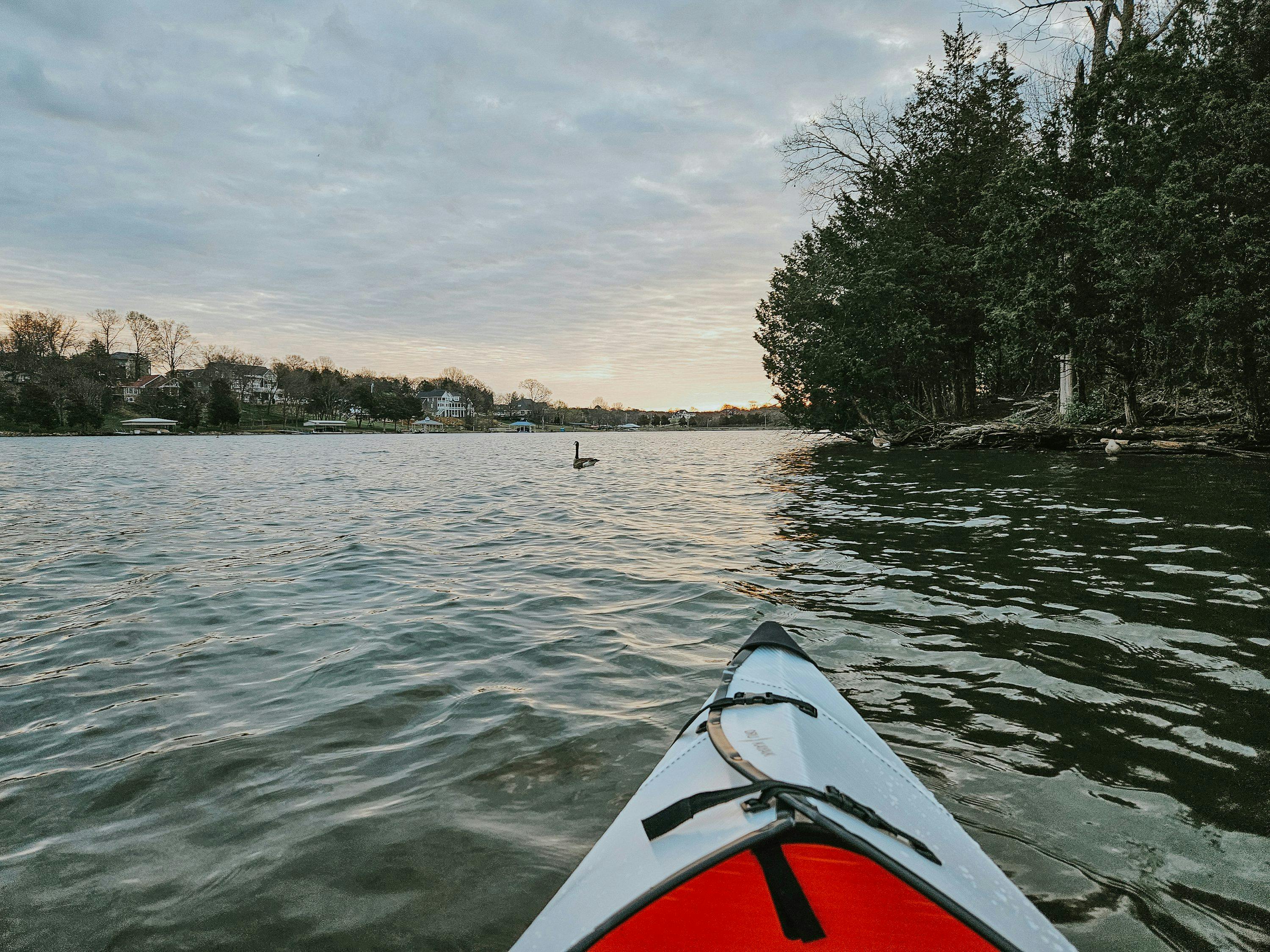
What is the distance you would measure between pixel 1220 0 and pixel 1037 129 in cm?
681

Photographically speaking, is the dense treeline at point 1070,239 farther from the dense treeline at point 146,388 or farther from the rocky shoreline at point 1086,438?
the dense treeline at point 146,388

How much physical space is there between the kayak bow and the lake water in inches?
34.3

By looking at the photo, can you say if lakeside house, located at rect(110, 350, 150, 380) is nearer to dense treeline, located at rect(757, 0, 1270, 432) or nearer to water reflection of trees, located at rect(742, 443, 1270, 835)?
dense treeline, located at rect(757, 0, 1270, 432)

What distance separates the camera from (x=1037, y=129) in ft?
82.0

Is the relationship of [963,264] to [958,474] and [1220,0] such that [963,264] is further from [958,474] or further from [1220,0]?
[958,474]

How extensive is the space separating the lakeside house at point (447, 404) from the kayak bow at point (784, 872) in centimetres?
16342

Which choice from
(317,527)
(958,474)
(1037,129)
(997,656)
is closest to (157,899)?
(997,656)

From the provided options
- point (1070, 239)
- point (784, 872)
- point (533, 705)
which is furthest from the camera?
point (1070, 239)

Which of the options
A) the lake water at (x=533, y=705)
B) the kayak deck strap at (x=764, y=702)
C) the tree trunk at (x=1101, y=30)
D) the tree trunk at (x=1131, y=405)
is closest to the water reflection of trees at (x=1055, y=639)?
the lake water at (x=533, y=705)

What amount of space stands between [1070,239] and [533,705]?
2590cm

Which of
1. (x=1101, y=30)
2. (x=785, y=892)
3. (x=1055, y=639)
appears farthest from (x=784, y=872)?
(x=1101, y=30)

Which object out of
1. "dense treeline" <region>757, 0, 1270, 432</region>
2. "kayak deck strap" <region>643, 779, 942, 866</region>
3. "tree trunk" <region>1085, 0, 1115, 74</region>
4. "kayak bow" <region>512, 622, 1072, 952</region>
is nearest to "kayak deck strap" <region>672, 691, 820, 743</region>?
"kayak bow" <region>512, 622, 1072, 952</region>

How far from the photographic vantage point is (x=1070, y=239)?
72.1 ft

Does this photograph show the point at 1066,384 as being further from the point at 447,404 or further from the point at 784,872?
the point at 447,404
